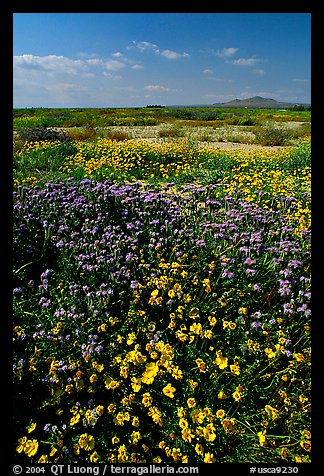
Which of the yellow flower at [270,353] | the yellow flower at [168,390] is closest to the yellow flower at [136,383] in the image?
the yellow flower at [168,390]

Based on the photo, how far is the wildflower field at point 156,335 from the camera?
195cm

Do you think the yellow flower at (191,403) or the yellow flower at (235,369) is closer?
the yellow flower at (191,403)

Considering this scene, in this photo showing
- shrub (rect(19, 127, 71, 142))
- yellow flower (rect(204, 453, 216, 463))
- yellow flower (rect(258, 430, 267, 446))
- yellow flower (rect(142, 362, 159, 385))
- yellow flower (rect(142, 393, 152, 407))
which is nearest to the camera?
yellow flower (rect(204, 453, 216, 463))

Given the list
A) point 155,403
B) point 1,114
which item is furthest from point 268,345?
point 1,114

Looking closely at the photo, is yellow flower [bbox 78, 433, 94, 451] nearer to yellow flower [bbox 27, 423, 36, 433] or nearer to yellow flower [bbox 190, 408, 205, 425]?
yellow flower [bbox 27, 423, 36, 433]

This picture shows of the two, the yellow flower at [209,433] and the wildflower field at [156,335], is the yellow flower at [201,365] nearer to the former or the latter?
the wildflower field at [156,335]

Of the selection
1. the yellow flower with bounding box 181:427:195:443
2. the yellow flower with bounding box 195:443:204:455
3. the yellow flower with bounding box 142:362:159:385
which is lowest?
the yellow flower with bounding box 195:443:204:455

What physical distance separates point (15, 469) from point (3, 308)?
2.31ft

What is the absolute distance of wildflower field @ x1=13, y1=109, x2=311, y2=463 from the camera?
1947 mm

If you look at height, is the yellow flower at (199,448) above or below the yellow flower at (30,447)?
below

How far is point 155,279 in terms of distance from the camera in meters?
2.87

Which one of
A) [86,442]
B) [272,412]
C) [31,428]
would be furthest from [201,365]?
[31,428]

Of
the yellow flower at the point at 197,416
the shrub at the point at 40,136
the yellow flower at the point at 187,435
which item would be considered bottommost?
the yellow flower at the point at 187,435

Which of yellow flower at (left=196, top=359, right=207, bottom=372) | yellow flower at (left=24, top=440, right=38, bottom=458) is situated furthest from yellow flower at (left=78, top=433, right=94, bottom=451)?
yellow flower at (left=196, top=359, right=207, bottom=372)
